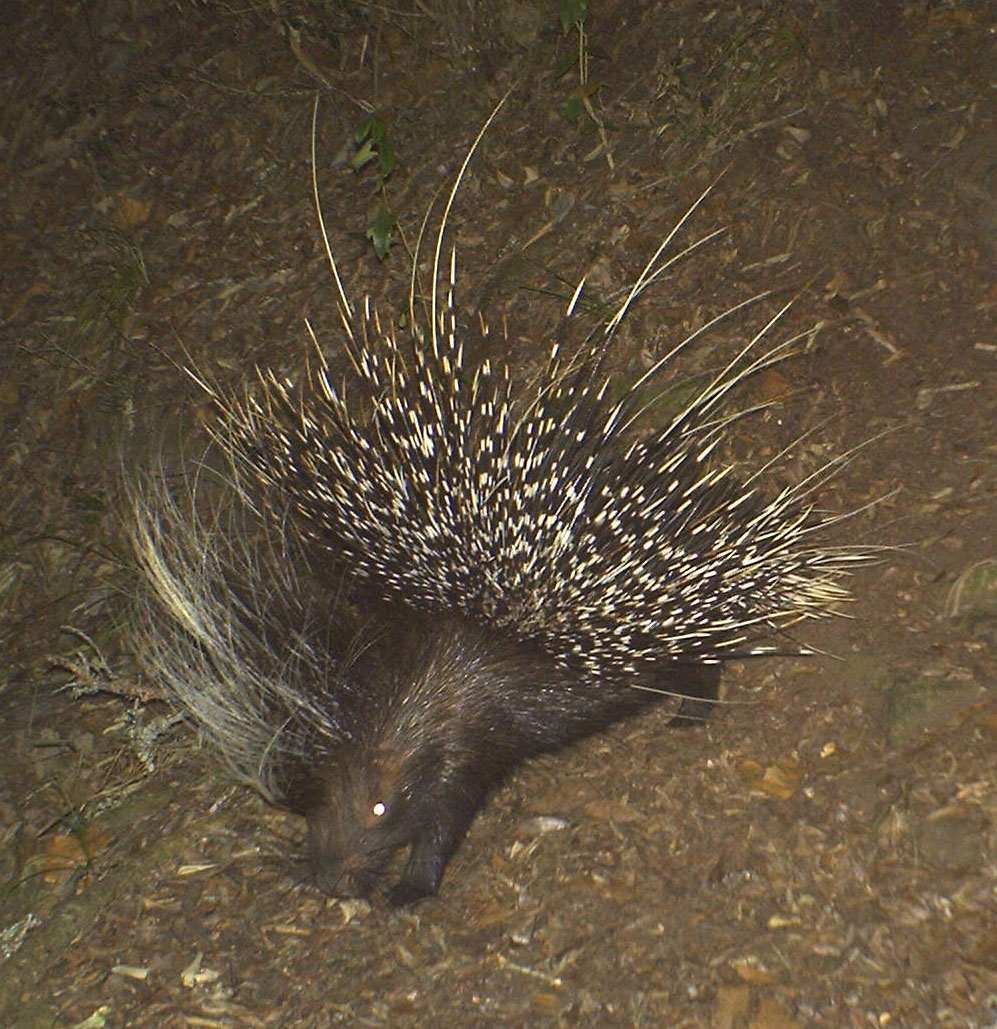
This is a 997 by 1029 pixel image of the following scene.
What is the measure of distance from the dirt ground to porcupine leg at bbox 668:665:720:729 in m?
0.05

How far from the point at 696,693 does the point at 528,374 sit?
4.66 ft

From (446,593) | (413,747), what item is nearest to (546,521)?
(446,593)

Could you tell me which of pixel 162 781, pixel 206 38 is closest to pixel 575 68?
pixel 206 38

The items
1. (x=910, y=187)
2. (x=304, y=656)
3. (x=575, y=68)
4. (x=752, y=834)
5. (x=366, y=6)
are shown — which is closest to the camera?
(x=752, y=834)

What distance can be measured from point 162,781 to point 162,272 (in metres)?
2.39

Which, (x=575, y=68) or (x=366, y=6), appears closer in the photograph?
(x=575, y=68)

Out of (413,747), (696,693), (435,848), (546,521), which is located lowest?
(696,693)

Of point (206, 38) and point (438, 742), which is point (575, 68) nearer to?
point (206, 38)

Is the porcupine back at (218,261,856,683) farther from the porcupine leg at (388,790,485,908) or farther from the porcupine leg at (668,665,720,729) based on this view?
the porcupine leg at (388,790,485,908)

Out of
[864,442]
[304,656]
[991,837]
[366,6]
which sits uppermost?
[366,6]

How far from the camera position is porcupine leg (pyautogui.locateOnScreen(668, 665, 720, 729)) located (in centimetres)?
320

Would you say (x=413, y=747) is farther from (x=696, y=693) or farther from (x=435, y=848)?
(x=696, y=693)

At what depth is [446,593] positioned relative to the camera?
3189 millimetres

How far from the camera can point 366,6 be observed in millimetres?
5141
